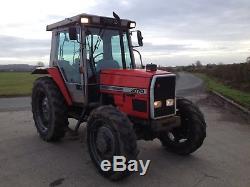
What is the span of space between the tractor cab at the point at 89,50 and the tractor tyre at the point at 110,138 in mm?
1077

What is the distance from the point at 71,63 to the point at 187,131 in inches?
110

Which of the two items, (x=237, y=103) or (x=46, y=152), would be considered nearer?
(x=46, y=152)

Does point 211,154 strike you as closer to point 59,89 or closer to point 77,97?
→ point 77,97

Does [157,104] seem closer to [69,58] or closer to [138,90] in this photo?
[138,90]

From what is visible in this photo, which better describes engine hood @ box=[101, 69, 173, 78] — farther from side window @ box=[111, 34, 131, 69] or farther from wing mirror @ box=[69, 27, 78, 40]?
wing mirror @ box=[69, 27, 78, 40]

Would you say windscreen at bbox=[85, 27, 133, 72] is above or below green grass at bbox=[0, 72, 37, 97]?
above

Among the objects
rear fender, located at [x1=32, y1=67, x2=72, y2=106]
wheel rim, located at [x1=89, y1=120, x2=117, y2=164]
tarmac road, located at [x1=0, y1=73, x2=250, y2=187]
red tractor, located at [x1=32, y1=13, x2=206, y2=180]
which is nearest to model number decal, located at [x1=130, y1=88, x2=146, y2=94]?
red tractor, located at [x1=32, y1=13, x2=206, y2=180]

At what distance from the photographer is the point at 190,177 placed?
18.9ft

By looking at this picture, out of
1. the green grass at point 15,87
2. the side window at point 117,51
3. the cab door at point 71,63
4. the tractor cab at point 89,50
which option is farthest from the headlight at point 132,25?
the green grass at point 15,87

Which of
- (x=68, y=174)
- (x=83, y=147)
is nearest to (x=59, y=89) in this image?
(x=83, y=147)

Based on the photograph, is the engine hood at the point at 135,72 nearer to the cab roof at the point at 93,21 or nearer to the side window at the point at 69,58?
the side window at the point at 69,58

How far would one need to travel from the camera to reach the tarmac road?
5621 millimetres

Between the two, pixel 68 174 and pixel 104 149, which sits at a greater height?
pixel 104 149

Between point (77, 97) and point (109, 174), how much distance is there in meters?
2.20
